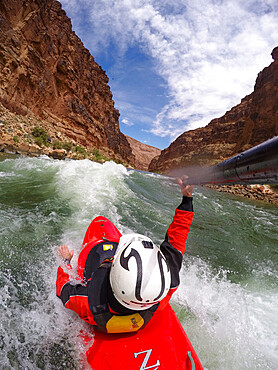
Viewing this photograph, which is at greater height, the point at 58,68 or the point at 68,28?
the point at 68,28

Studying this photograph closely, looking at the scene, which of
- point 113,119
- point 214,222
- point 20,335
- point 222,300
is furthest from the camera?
point 113,119

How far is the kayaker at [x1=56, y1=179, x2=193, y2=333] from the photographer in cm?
123

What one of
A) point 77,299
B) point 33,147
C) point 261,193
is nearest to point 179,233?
point 77,299

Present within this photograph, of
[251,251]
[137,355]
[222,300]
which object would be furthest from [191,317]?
[251,251]

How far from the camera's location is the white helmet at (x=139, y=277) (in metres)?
1.21

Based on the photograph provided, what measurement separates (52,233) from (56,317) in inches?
67.8

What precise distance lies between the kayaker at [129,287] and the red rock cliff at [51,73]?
26.9 m

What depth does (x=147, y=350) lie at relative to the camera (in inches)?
55.3

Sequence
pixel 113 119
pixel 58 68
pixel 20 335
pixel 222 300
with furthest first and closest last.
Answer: pixel 113 119, pixel 58 68, pixel 222 300, pixel 20 335

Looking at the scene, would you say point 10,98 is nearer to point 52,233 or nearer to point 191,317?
point 52,233

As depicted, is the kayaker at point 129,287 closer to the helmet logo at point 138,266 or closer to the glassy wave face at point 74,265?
the helmet logo at point 138,266

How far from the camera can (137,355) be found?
54.1 inches

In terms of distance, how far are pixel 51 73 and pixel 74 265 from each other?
39.2m

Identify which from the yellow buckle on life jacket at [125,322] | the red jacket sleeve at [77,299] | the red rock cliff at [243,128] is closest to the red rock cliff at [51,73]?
the red rock cliff at [243,128]
